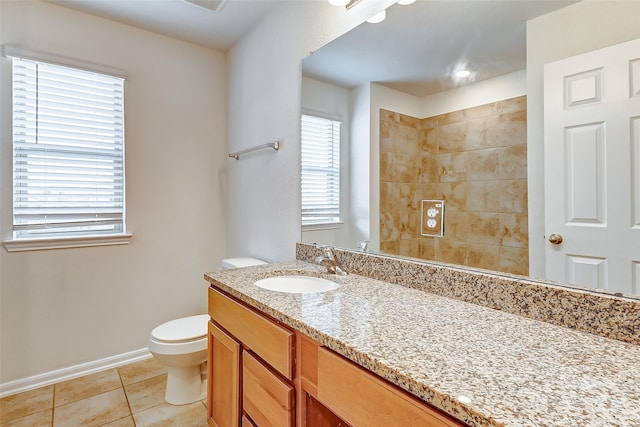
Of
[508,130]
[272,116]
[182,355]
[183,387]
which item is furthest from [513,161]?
[183,387]

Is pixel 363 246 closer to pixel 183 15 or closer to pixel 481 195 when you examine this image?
pixel 481 195

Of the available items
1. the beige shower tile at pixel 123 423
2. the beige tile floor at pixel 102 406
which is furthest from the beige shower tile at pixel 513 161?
the beige shower tile at pixel 123 423

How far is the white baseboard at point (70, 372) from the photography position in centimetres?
201

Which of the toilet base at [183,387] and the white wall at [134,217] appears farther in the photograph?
the white wall at [134,217]

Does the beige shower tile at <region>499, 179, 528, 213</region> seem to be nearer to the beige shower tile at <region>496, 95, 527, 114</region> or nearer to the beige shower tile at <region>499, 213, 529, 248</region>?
Result: the beige shower tile at <region>499, 213, 529, 248</region>

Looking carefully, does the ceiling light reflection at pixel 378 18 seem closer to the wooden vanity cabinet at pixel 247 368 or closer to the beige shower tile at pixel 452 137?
the beige shower tile at pixel 452 137

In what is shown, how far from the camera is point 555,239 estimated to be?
98cm

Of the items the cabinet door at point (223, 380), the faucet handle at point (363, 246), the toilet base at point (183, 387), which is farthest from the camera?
the toilet base at point (183, 387)

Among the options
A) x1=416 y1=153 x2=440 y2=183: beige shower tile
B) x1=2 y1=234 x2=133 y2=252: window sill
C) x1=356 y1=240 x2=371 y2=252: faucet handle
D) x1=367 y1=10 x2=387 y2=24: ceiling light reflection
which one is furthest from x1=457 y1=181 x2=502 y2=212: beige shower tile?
x1=2 y1=234 x2=133 y2=252: window sill

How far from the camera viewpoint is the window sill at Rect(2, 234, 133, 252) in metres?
2.01

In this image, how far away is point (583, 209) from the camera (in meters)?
0.91

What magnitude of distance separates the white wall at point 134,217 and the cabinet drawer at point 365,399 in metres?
2.07

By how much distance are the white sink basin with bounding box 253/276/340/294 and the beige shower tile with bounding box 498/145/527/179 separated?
2.83 ft

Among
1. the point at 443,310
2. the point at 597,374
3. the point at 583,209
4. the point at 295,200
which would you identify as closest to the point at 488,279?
the point at 443,310
